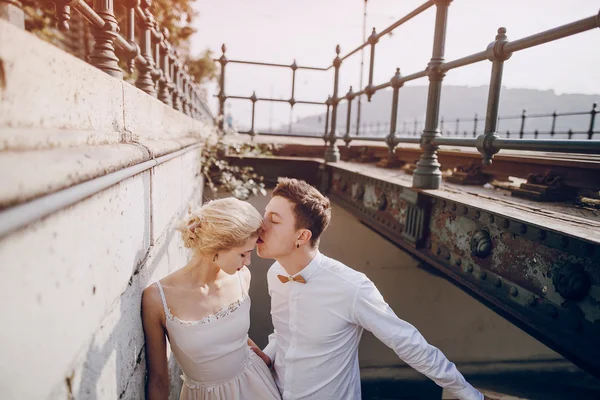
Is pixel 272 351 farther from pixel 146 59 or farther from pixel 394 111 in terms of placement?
pixel 394 111

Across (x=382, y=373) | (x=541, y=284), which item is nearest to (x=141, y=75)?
(x=541, y=284)

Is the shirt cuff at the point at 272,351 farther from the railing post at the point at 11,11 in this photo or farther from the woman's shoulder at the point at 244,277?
the railing post at the point at 11,11

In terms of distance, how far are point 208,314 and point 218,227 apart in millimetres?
462

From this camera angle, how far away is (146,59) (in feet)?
9.51

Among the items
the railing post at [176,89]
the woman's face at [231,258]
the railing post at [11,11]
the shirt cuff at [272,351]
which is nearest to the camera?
the railing post at [11,11]

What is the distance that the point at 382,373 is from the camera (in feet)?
22.6

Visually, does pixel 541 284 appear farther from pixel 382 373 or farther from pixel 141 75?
pixel 382 373

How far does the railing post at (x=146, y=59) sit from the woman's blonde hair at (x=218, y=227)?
1.18 meters

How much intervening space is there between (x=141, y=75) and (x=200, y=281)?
1.64 m

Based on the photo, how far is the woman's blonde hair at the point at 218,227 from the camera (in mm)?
2100

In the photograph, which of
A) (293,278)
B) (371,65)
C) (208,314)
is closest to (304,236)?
(293,278)

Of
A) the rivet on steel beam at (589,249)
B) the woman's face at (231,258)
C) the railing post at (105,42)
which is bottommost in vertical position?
the woman's face at (231,258)

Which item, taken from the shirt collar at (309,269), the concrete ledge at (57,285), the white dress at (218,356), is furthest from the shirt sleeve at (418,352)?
the concrete ledge at (57,285)

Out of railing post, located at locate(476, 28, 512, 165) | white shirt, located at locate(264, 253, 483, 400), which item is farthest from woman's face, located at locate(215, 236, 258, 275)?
railing post, located at locate(476, 28, 512, 165)
